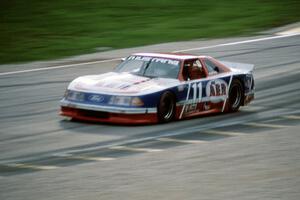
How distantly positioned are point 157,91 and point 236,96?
99.9 inches

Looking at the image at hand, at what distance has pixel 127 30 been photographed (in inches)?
1065

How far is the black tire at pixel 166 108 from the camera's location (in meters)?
14.0

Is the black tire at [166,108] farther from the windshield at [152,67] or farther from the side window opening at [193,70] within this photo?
the side window opening at [193,70]

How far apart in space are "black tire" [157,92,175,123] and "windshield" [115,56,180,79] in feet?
1.67

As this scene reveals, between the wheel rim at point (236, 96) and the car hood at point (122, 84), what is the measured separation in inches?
71.2

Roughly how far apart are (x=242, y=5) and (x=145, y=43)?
845cm

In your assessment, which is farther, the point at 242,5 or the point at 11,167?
the point at 242,5

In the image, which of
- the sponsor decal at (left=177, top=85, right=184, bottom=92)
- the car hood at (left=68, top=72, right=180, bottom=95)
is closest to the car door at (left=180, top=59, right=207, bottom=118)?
the sponsor decal at (left=177, top=85, right=184, bottom=92)

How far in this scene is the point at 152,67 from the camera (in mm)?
14734

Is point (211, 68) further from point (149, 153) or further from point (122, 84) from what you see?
point (149, 153)

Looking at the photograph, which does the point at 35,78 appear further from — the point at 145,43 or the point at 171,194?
the point at 171,194

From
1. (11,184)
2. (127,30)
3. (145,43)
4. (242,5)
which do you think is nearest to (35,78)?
(145,43)

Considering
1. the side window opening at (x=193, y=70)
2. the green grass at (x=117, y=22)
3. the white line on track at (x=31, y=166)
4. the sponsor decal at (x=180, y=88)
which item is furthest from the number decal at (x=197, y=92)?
the green grass at (x=117, y=22)

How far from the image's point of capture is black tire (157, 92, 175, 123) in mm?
14008
